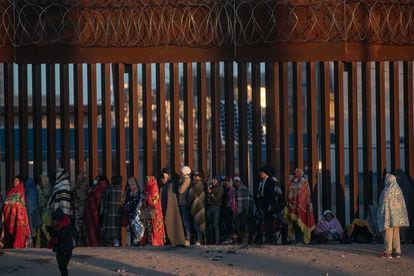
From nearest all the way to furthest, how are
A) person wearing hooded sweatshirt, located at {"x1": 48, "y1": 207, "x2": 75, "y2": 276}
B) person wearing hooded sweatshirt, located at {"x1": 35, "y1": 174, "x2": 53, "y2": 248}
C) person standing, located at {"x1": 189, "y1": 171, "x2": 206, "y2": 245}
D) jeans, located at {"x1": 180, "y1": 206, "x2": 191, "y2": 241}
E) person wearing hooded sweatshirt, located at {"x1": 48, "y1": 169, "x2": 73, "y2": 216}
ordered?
person wearing hooded sweatshirt, located at {"x1": 48, "y1": 207, "x2": 75, "y2": 276} < person wearing hooded sweatshirt, located at {"x1": 48, "y1": 169, "x2": 73, "y2": 216} < person wearing hooded sweatshirt, located at {"x1": 35, "y1": 174, "x2": 53, "y2": 248} < person standing, located at {"x1": 189, "y1": 171, "x2": 206, "y2": 245} < jeans, located at {"x1": 180, "y1": 206, "x2": 191, "y2": 241}

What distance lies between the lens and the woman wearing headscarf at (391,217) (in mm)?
15430

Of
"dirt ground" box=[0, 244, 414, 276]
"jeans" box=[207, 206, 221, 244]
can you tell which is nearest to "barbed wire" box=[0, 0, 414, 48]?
"jeans" box=[207, 206, 221, 244]

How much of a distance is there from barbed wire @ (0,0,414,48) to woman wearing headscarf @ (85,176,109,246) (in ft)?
8.40

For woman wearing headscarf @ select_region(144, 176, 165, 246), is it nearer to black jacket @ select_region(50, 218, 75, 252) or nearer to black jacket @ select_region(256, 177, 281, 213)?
black jacket @ select_region(256, 177, 281, 213)

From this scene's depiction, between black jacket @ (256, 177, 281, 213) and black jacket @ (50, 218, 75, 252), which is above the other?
black jacket @ (256, 177, 281, 213)

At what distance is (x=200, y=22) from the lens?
59.8 ft

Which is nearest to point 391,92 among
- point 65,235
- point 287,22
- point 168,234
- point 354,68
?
point 354,68

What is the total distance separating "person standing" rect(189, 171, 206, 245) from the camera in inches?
706

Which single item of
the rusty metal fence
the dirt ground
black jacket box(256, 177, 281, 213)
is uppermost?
the rusty metal fence

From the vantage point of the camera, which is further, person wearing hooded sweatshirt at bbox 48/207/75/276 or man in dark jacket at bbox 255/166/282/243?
man in dark jacket at bbox 255/166/282/243

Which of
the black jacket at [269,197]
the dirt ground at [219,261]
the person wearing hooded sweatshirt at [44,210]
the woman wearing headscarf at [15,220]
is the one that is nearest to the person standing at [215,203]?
the black jacket at [269,197]

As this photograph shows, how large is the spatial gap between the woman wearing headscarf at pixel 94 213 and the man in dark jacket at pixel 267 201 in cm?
267

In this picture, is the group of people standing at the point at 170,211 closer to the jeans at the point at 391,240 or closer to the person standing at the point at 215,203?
the person standing at the point at 215,203

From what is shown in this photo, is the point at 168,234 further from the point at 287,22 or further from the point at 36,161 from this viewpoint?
the point at 287,22
